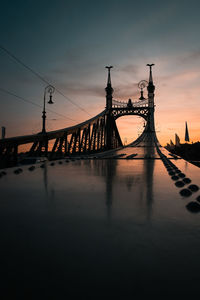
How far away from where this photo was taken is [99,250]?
87.2 inches

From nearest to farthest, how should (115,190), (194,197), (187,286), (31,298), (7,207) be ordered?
(31,298), (187,286), (7,207), (194,197), (115,190)

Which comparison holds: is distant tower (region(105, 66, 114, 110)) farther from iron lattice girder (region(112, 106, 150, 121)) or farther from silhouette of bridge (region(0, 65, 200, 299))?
silhouette of bridge (region(0, 65, 200, 299))

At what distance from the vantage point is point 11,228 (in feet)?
9.25

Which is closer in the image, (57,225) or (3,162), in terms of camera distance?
(57,225)

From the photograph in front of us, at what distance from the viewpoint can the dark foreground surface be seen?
1671 mm

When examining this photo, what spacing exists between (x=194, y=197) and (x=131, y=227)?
2280mm

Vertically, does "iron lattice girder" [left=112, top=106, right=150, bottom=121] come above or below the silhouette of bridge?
above

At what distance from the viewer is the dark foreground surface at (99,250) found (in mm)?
1671

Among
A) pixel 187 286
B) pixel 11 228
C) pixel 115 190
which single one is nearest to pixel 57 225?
pixel 11 228

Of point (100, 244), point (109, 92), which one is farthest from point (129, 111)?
point (100, 244)

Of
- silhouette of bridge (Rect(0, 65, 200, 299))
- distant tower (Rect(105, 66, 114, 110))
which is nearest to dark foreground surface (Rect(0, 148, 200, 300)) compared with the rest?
silhouette of bridge (Rect(0, 65, 200, 299))

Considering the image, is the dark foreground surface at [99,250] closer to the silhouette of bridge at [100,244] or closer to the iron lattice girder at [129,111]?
the silhouette of bridge at [100,244]

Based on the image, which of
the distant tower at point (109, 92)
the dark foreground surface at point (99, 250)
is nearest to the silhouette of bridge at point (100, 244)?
the dark foreground surface at point (99, 250)

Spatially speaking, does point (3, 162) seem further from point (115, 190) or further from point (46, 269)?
point (46, 269)
